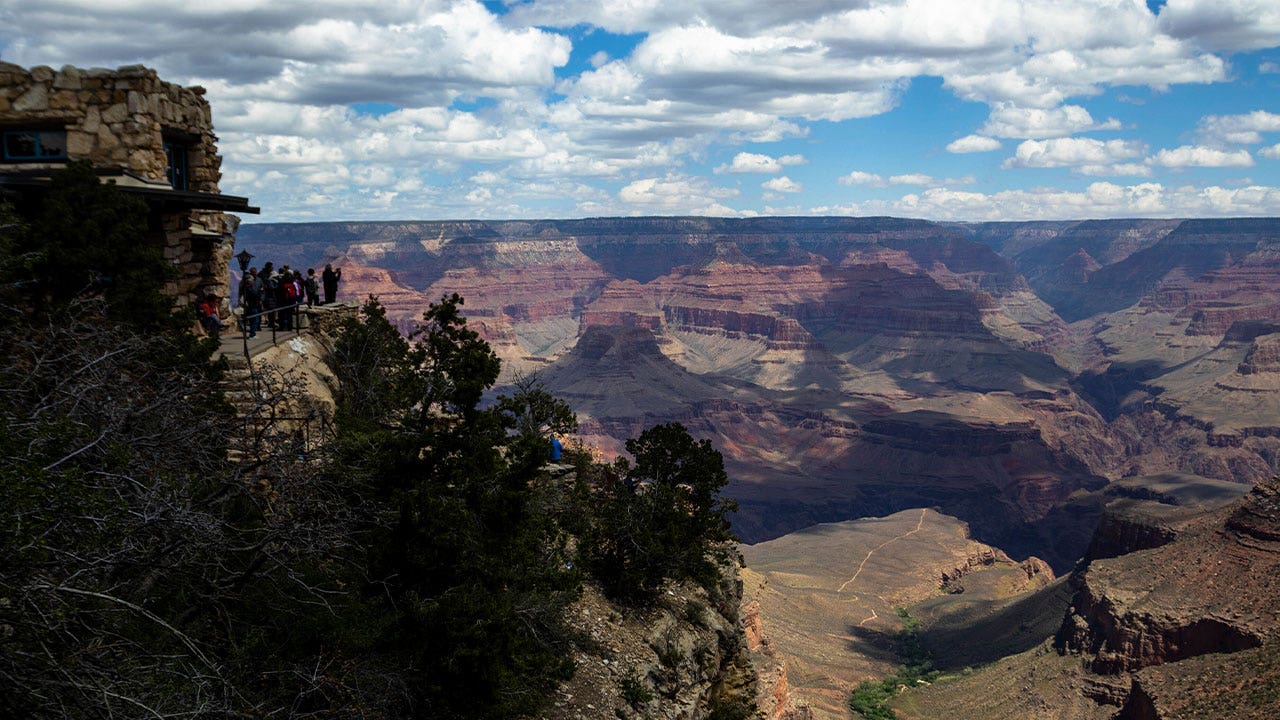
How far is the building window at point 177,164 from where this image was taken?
27.5 meters

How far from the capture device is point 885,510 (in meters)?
182

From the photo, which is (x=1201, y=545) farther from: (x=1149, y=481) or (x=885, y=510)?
(x=885, y=510)

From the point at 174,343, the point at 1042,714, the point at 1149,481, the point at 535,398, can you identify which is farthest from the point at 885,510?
the point at 174,343

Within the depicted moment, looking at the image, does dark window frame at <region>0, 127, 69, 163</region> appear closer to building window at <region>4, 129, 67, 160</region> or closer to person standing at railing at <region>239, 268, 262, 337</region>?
building window at <region>4, 129, 67, 160</region>

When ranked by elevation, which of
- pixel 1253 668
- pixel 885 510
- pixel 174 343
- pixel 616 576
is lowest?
pixel 885 510

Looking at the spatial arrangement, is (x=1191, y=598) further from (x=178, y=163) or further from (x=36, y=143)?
(x=36, y=143)

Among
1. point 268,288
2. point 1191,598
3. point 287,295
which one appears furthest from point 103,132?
point 1191,598

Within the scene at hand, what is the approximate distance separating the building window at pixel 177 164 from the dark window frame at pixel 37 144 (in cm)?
363

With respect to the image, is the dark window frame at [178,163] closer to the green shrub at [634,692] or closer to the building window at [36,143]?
the building window at [36,143]

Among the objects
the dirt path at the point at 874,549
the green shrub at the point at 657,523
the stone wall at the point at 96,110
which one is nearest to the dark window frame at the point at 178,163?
the stone wall at the point at 96,110

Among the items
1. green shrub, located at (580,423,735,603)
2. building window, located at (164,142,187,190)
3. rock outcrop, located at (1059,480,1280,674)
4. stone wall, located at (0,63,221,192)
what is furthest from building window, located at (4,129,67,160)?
rock outcrop, located at (1059,480,1280,674)

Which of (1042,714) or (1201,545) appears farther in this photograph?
(1201,545)

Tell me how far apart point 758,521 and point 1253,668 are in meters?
119

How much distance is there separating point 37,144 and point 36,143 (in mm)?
66
